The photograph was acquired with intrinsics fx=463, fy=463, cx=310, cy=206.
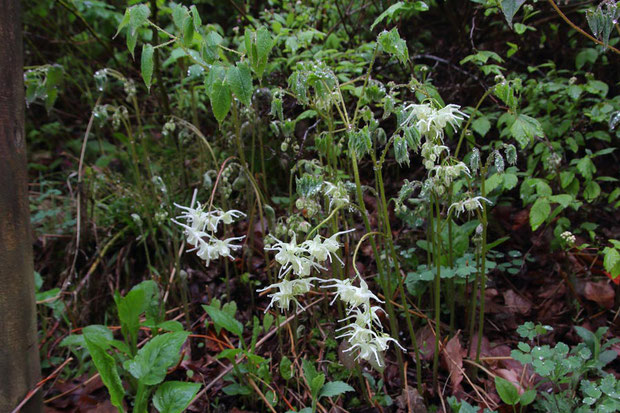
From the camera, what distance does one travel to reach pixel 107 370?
1.51 m

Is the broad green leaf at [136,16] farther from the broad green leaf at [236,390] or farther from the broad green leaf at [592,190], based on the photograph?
the broad green leaf at [592,190]

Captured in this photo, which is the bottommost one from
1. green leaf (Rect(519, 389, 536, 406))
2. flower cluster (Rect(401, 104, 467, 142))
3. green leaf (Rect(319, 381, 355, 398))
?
green leaf (Rect(519, 389, 536, 406))

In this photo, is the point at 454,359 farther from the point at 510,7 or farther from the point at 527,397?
the point at 510,7

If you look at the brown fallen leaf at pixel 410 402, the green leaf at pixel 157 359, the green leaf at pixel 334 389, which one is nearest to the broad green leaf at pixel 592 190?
the brown fallen leaf at pixel 410 402

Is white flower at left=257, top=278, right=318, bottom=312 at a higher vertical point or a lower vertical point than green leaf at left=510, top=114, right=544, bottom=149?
lower

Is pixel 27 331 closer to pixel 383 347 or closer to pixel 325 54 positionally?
pixel 383 347

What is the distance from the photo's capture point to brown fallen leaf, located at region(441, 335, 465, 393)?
1.64 m

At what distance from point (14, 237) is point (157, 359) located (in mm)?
611

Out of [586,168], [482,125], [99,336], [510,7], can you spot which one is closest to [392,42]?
[510,7]

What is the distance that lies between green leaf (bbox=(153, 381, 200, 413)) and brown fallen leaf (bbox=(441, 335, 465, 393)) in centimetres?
88

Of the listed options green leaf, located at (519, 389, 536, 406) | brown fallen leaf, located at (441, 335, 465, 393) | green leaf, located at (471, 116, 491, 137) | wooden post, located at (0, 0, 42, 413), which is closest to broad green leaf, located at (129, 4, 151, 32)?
wooden post, located at (0, 0, 42, 413)

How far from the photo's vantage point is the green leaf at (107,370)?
1476 millimetres

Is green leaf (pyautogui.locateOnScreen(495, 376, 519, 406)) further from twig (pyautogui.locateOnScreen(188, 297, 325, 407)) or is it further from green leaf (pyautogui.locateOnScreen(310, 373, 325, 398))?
twig (pyautogui.locateOnScreen(188, 297, 325, 407))

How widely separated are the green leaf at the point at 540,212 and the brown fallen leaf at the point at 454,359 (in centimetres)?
54
